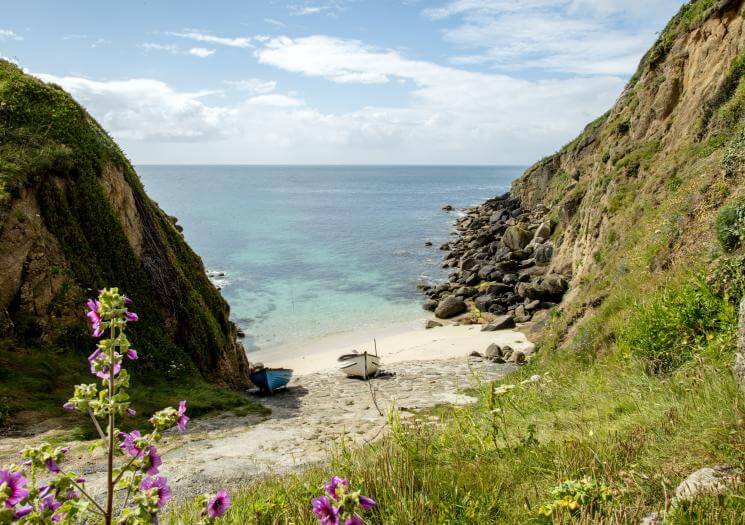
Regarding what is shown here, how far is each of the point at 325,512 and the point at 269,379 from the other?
15.7 metres

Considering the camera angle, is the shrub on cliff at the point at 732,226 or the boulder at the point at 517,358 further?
the boulder at the point at 517,358

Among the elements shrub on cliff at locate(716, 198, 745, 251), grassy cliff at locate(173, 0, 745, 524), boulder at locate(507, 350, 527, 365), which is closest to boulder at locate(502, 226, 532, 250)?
boulder at locate(507, 350, 527, 365)

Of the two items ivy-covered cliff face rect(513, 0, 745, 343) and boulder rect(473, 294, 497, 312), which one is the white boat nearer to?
ivy-covered cliff face rect(513, 0, 745, 343)

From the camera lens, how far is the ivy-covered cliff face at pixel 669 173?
40.2 ft

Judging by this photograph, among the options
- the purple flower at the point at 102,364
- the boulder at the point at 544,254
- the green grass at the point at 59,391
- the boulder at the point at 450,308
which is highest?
the purple flower at the point at 102,364

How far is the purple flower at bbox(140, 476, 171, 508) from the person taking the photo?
2.70 meters

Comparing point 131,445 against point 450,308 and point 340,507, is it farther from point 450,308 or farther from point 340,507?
point 450,308

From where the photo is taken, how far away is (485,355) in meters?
22.5

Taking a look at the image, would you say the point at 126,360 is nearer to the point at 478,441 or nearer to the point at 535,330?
the point at 478,441

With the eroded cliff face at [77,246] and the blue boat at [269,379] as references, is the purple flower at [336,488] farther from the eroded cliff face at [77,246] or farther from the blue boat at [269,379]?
the blue boat at [269,379]

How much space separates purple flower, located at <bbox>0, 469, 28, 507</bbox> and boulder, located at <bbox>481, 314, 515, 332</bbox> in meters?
26.6

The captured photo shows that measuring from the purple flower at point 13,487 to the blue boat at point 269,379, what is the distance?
15691 millimetres

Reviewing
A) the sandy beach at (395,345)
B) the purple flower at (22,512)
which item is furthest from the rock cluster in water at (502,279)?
the purple flower at (22,512)

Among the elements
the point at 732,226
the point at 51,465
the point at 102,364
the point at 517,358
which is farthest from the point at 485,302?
the point at 51,465
